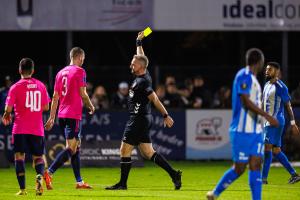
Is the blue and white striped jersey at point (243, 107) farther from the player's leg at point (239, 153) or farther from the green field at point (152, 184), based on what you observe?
the green field at point (152, 184)

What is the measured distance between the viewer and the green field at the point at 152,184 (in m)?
16.1

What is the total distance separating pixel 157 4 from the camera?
2714cm

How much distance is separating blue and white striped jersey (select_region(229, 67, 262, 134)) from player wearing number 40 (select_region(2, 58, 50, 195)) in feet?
12.8

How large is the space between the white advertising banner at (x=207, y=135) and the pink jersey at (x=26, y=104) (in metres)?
10.5

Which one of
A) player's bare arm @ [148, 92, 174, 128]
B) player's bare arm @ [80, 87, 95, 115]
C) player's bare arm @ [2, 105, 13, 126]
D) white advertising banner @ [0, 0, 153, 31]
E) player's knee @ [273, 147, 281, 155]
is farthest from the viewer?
white advertising banner @ [0, 0, 153, 31]

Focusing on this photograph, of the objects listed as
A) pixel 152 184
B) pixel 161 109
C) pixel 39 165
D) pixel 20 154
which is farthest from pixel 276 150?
pixel 20 154

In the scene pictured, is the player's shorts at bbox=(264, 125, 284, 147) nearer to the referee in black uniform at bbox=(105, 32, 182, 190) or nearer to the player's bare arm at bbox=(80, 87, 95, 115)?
the referee in black uniform at bbox=(105, 32, 182, 190)

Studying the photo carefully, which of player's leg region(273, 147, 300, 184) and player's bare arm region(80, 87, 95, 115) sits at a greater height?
player's bare arm region(80, 87, 95, 115)

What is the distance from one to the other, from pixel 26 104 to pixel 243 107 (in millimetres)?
4168

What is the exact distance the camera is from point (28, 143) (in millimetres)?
16188

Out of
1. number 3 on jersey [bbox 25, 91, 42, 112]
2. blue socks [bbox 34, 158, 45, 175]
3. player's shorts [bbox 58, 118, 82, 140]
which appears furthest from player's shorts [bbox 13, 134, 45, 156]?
player's shorts [bbox 58, 118, 82, 140]

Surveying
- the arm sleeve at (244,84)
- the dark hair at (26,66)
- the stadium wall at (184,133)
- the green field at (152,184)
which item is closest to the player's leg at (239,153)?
the arm sleeve at (244,84)

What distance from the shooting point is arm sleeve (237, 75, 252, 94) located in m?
13.3

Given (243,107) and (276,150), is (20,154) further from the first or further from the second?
(276,150)
